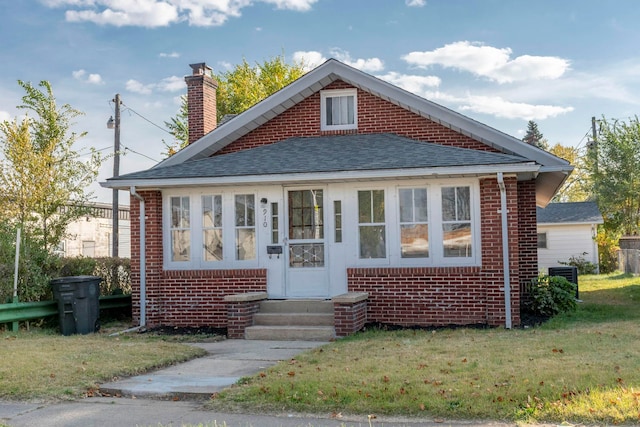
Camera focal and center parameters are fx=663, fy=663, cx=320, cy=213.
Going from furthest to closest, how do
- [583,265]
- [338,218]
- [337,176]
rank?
[583,265] → [338,218] → [337,176]

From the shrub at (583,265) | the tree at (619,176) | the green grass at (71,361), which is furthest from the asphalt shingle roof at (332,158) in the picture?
the tree at (619,176)

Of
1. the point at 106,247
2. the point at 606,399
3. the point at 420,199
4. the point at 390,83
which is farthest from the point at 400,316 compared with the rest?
the point at 106,247

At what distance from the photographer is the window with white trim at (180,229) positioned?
1298 centimetres

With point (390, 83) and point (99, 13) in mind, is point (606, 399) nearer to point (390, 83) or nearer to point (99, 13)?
point (390, 83)

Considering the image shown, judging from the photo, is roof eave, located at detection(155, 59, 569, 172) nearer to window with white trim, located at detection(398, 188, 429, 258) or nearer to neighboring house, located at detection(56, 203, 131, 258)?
window with white trim, located at detection(398, 188, 429, 258)

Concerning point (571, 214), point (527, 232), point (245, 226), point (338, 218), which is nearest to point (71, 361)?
point (245, 226)

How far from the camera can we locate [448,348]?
8.96 metres

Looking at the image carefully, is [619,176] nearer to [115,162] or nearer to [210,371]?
[115,162]

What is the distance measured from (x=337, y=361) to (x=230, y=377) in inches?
53.3

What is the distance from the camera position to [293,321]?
1171cm

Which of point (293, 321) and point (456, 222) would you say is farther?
point (456, 222)

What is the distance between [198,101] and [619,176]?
84.7 feet

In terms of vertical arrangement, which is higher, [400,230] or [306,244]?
[400,230]

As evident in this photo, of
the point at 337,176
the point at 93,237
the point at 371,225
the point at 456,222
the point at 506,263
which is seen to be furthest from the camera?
the point at 93,237
